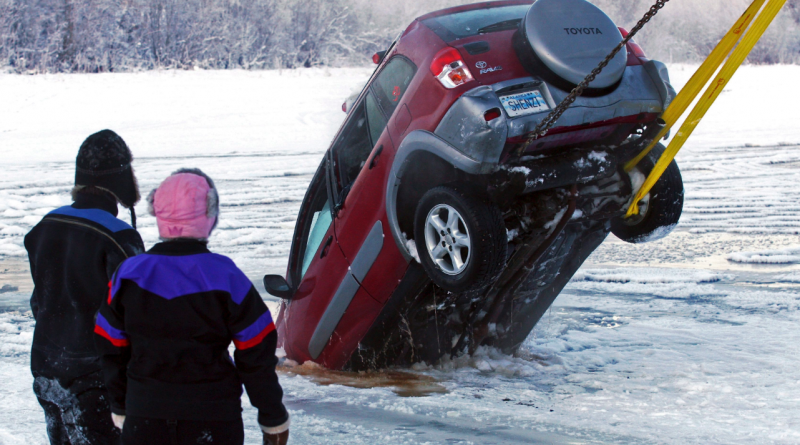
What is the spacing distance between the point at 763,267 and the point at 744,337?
228 cm

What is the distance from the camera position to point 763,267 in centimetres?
698

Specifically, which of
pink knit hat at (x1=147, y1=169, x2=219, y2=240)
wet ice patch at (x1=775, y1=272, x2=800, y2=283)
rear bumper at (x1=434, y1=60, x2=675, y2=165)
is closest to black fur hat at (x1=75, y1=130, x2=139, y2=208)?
pink knit hat at (x1=147, y1=169, x2=219, y2=240)

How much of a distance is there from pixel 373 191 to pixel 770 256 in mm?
5034

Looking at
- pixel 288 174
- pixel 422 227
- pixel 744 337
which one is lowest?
pixel 288 174

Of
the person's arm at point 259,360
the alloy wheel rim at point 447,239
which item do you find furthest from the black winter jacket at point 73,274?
the alloy wheel rim at point 447,239

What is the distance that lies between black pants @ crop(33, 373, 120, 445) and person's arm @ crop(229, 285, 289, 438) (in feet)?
2.73

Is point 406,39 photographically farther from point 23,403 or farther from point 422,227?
point 23,403

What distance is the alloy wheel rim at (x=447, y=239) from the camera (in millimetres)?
3453

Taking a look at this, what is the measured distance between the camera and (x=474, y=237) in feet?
10.9

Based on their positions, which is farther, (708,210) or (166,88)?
(166,88)

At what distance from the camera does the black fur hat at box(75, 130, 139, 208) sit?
110 inches

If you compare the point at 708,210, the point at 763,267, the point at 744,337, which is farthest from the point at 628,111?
the point at 708,210

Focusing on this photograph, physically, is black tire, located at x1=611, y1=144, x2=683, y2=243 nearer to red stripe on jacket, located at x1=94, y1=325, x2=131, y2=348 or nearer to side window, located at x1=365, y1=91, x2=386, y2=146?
side window, located at x1=365, y1=91, x2=386, y2=146

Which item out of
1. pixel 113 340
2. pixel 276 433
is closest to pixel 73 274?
pixel 113 340
